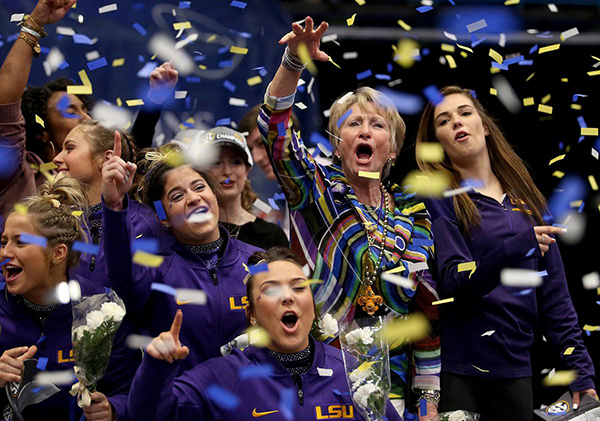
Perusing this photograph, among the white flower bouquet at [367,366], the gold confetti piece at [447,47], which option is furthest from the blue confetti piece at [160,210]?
the gold confetti piece at [447,47]

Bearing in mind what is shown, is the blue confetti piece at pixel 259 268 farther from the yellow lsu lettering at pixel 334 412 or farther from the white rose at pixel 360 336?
the yellow lsu lettering at pixel 334 412

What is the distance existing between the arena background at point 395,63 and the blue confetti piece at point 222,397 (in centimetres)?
205

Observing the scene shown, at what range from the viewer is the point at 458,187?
3.52 meters

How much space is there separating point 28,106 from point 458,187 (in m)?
1.76

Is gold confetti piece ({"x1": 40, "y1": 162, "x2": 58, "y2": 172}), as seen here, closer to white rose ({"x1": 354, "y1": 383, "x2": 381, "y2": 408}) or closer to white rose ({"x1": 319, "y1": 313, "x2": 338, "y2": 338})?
white rose ({"x1": 319, "y1": 313, "x2": 338, "y2": 338})

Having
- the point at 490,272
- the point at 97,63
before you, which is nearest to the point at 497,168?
the point at 490,272

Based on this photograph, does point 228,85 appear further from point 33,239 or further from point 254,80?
→ point 33,239

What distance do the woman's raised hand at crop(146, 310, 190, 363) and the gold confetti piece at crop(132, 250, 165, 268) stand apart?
1.89 ft

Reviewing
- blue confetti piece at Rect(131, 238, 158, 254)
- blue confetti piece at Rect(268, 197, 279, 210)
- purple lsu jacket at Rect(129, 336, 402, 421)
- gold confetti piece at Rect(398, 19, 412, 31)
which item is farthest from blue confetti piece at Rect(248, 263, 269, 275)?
gold confetti piece at Rect(398, 19, 412, 31)

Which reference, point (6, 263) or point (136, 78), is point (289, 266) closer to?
point (6, 263)

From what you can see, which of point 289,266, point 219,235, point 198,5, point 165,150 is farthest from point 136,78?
point 289,266

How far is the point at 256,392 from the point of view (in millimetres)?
2643

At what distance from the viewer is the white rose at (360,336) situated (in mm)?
2695

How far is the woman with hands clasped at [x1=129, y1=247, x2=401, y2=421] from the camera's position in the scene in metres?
2.57
